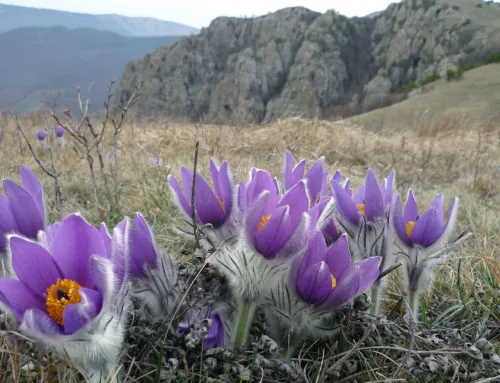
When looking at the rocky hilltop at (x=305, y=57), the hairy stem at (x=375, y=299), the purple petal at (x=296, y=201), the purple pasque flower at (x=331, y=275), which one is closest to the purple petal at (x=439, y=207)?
the hairy stem at (x=375, y=299)

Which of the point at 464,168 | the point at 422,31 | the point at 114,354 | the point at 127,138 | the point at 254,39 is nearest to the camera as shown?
the point at 114,354

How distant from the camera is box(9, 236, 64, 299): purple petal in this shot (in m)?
0.67

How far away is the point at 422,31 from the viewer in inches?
2144

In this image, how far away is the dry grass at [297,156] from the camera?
7.62ft

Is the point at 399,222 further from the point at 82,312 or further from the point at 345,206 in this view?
the point at 82,312

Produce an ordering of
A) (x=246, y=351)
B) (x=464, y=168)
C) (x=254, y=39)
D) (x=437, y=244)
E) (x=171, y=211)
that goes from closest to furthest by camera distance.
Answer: (x=246, y=351)
(x=437, y=244)
(x=171, y=211)
(x=464, y=168)
(x=254, y=39)

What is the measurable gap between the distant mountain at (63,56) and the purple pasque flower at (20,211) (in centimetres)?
11800

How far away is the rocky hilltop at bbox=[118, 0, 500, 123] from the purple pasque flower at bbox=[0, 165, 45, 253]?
50836 mm

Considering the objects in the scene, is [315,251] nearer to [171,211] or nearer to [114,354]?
[114,354]

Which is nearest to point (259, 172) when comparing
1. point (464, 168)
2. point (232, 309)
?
point (232, 309)

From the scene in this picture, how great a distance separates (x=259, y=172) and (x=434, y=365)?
55cm

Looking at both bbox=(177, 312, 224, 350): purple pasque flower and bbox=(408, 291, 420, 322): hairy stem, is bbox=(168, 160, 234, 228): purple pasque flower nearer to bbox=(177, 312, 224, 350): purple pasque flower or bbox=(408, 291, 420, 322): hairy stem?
bbox=(177, 312, 224, 350): purple pasque flower

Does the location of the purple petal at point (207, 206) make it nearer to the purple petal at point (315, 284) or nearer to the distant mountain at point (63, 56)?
the purple petal at point (315, 284)

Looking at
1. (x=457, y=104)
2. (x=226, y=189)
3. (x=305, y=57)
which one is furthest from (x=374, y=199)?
(x=305, y=57)
